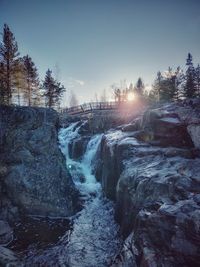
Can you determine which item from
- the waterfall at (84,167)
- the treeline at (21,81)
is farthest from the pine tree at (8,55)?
the waterfall at (84,167)

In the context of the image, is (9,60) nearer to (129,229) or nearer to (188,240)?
(129,229)

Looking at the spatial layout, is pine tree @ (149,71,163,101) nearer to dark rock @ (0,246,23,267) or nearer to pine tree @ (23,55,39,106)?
pine tree @ (23,55,39,106)

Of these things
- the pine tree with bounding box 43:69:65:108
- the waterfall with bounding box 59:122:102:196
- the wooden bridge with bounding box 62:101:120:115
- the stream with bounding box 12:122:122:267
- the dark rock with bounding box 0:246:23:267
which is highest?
the pine tree with bounding box 43:69:65:108

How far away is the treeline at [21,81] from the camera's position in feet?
104

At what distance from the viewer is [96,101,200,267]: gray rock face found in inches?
271

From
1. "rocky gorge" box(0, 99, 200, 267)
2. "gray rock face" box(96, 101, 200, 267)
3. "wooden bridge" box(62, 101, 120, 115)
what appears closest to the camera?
"gray rock face" box(96, 101, 200, 267)

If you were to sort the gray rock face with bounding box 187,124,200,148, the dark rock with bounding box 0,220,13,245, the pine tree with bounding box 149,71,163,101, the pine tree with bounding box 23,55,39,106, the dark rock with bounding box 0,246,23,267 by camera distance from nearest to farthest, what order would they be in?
the dark rock with bounding box 0,246,23,267, the dark rock with bounding box 0,220,13,245, the gray rock face with bounding box 187,124,200,148, the pine tree with bounding box 23,55,39,106, the pine tree with bounding box 149,71,163,101

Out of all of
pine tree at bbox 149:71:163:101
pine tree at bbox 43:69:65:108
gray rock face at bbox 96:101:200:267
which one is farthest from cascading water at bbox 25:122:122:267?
pine tree at bbox 149:71:163:101

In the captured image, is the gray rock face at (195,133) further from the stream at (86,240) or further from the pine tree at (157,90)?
the pine tree at (157,90)

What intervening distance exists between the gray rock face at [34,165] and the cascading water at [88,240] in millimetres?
1700

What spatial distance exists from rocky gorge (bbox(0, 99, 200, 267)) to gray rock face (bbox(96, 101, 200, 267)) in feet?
0.09

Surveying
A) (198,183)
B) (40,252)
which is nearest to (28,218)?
(40,252)

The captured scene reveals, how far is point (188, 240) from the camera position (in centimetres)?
663

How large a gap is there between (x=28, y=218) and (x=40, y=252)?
14.0 ft
